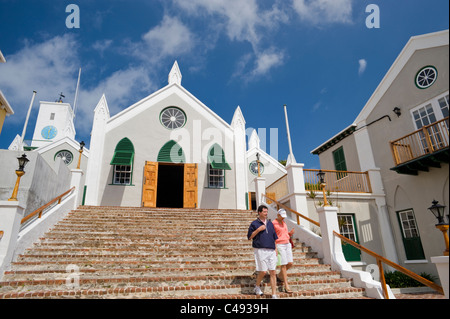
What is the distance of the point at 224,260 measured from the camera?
697cm

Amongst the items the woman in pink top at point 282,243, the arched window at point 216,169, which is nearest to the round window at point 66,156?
the arched window at point 216,169

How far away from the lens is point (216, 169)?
15.3 metres

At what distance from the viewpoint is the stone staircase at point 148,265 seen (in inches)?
212

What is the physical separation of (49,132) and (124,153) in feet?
95.0

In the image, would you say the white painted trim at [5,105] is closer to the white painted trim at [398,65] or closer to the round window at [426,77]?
the white painted trim at [398,65]

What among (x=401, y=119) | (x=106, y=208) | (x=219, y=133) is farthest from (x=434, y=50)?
(x=106, y=208)

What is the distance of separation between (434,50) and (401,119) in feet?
9.57

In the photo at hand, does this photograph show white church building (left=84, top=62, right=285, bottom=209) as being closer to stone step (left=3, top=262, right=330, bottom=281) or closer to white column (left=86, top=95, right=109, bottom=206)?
white column (left=86, top=95, right=109, bottom=206)

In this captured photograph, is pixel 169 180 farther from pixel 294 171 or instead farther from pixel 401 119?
pixel 401 119

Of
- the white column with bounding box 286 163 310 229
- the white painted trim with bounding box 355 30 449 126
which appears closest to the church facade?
the white column with bounding box 286 163 310 229

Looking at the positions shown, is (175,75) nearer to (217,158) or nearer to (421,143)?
(217,158)

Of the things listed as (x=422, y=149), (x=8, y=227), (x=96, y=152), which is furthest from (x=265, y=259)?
(x=96, y=152)

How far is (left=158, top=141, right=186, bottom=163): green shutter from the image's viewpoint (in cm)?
1472

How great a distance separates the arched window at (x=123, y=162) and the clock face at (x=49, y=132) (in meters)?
27.9
